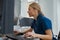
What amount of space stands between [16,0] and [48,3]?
0.83m

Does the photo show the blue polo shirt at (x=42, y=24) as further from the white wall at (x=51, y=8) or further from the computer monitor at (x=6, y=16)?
the white wall at (x=51, y=8)

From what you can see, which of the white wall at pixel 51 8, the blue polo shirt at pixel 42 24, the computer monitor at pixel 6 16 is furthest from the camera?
the white wall at pixel 51 8

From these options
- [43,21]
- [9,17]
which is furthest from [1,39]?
[9,17]

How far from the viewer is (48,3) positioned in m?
2.80

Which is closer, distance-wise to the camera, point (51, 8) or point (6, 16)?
point (6, 16)

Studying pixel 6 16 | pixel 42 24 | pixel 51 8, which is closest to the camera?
pixel 42 24

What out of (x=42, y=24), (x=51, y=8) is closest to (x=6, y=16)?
(x=42, y=24)

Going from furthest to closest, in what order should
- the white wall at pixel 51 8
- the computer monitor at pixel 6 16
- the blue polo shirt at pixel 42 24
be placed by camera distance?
the white wall at pixel 51 8
the computer monitor at pixel 6 16
the blue polo shirt at pixel 42 24

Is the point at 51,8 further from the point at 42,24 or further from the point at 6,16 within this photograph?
the point at 42,24

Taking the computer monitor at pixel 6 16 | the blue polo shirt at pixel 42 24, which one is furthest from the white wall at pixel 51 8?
the blue polo shirt at pixel 42 24

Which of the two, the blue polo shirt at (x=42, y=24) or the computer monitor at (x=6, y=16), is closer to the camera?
the blue polo shirt at (x=42, y=24)

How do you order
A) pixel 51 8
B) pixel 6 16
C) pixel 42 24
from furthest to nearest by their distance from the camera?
1. pixel 51 8
2. pixel 6 16
3. pixel 42 24

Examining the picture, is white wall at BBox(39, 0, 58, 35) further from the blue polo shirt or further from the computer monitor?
the blue polo shirt

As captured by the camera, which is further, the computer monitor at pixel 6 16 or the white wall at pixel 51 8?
the white wall at pixel 51 8
